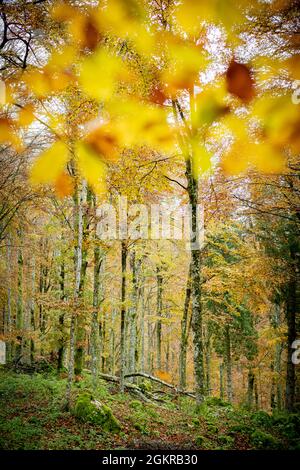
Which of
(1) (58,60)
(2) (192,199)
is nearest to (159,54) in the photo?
(1) (58,60)

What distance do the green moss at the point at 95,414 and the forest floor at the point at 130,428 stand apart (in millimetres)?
134

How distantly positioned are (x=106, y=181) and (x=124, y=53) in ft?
10.2

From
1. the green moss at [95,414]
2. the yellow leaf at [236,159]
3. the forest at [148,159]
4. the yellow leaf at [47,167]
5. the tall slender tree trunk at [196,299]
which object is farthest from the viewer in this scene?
the tall slender tree trunk at [196,299]

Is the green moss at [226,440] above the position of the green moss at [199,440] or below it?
below

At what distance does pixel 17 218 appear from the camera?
39.4 feet

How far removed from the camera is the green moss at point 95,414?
19.7ft

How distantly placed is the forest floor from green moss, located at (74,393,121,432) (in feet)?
0.44

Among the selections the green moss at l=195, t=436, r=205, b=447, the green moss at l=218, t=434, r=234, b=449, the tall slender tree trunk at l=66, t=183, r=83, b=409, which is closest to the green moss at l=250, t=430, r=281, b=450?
the green moss at l=218, t=434, r=234, b=449

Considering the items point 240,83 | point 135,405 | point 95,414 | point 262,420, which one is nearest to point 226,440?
point 262,420

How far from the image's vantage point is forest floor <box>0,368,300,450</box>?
5133 millimetres

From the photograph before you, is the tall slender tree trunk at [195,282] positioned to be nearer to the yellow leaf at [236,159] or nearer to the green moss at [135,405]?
the yellow leaf at [236,159]

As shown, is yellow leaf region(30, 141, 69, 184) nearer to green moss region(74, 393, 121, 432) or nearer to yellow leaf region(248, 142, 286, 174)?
yellow leaf region(248, 142, 286, 174)

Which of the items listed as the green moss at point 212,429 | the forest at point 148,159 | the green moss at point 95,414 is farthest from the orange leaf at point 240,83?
the green moss at point 95,414
